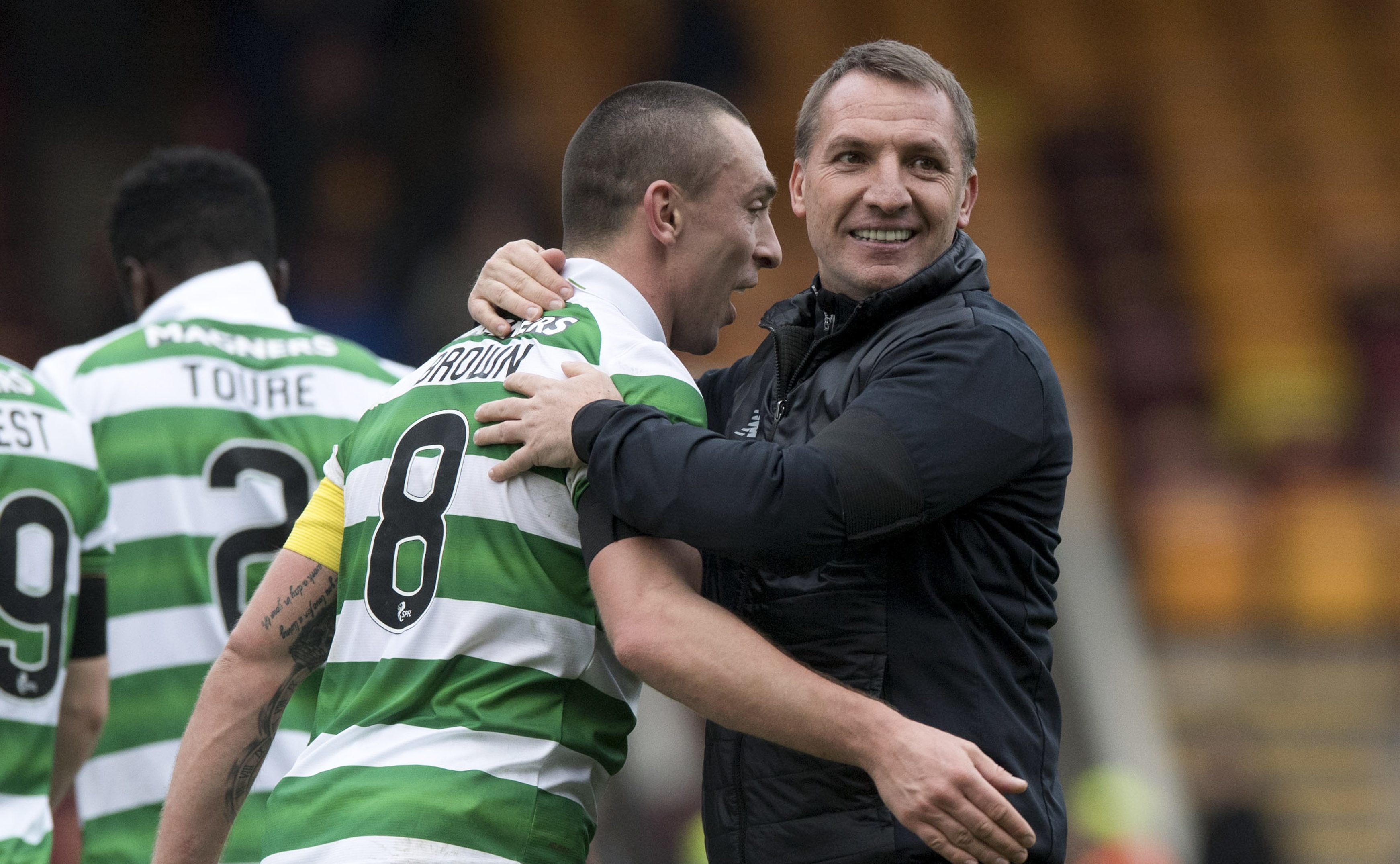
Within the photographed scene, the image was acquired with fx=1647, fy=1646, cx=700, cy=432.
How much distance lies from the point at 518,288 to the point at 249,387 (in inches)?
62.7

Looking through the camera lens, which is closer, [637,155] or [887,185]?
[887,185]

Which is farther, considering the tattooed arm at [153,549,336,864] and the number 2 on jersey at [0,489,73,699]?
the number 2 on jersey at [0,489,73,699]

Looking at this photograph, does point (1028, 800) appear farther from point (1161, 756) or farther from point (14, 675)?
point (1161, 756)

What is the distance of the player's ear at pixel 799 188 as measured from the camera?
332 cm

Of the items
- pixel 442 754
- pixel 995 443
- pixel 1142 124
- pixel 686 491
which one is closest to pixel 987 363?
pixel 995 443

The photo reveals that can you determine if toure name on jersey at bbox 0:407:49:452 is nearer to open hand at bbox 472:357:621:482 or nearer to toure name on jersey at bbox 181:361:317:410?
toure name on jersey at bbox 181:361:317:410

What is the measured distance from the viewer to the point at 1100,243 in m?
12.1

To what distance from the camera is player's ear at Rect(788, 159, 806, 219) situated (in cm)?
332

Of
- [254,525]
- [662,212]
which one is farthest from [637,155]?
[254,525]

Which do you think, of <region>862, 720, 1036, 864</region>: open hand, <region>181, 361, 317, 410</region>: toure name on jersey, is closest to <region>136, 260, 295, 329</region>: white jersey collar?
<region>181, 361, 317, 410</region>: toure name on jersey

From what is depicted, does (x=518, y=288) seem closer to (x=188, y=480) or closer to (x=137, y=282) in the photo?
(x=188, y=480)

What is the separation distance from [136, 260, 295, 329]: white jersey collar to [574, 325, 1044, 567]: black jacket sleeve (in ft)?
7.10

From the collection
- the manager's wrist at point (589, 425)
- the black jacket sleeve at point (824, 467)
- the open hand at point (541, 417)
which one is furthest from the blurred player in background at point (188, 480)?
the black jacket sleeve at point (824, 467)

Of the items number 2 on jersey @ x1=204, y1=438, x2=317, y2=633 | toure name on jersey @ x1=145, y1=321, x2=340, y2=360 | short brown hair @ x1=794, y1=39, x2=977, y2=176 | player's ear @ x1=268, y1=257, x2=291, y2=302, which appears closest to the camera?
short brown hair @ x1=794, y1=39, x2=977, y2=176
